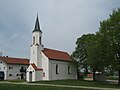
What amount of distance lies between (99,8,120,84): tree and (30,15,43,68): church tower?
21118 millimetres

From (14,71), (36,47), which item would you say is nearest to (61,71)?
(36,47)

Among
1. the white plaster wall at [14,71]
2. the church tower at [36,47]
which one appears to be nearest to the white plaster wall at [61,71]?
the church tower at [36,47]

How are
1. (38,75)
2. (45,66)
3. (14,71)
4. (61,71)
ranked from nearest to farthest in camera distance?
(38,75), (45,66), (61,71), (14,71)

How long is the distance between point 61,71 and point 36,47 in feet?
31.8

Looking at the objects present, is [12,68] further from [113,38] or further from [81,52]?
[113,38]

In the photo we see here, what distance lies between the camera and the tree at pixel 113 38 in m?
38.0

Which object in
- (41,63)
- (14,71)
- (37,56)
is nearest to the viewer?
(41,63)

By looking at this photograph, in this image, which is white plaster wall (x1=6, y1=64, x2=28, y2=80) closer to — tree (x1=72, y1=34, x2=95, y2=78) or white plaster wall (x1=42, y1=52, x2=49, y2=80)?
white plaster wall (x1=42, y1=52, x2=49, y2=80)

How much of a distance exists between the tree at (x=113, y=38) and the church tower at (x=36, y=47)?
21.1 metres

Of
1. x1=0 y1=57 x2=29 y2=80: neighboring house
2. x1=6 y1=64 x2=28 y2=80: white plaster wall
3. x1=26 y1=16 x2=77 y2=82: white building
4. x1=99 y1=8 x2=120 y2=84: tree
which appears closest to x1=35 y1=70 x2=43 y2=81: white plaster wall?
x1=26 y1=16 x2=77 y2=82: white building

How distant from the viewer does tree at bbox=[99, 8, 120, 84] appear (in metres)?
38.0

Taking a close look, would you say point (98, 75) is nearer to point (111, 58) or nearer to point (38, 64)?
point (38, 64)

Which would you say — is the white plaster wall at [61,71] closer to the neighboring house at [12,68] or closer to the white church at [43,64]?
the white church at [43,64]

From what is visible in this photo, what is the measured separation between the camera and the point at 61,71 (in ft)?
195
